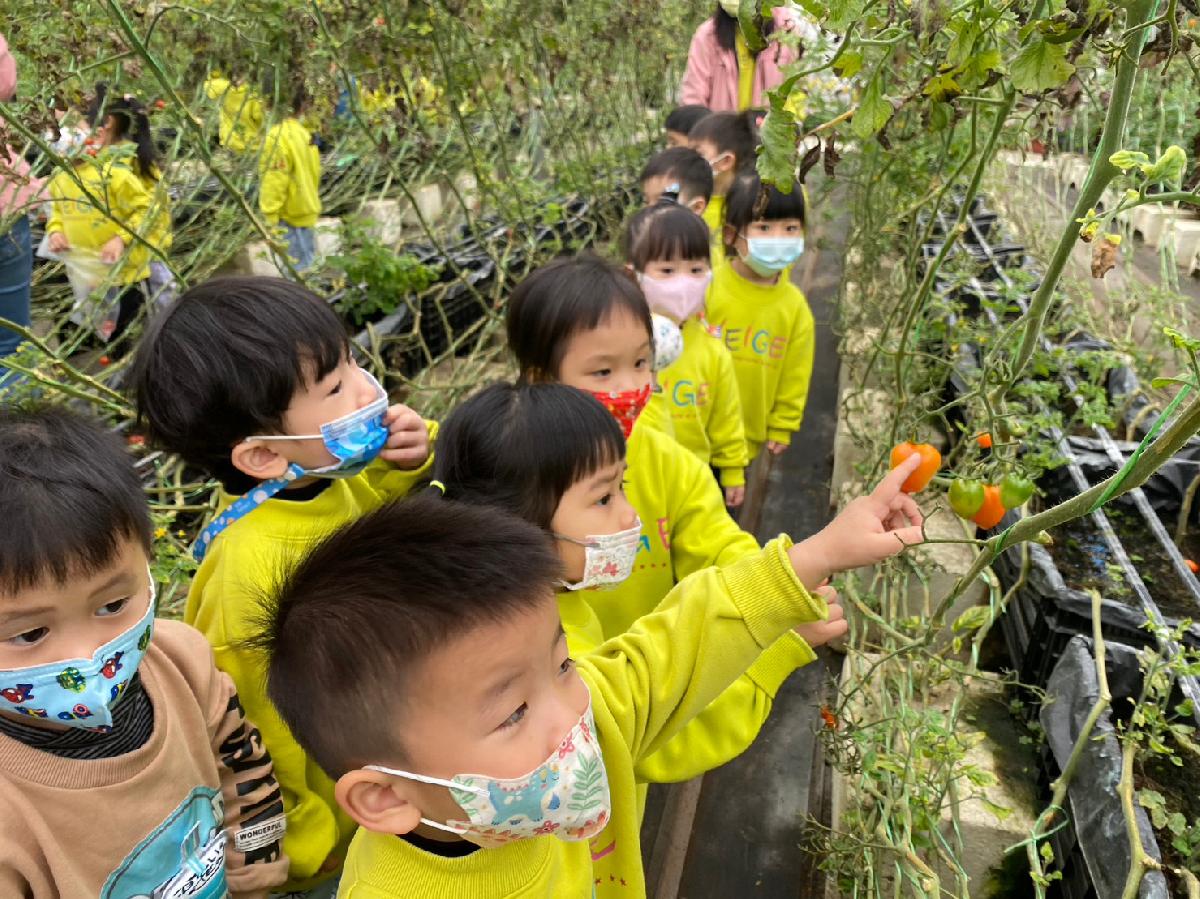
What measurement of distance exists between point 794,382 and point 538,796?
264 cm

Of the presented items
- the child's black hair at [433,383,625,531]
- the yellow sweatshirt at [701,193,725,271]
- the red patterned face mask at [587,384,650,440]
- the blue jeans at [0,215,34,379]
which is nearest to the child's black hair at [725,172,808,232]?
the yellow sweatshirt at [701,193,725,271]

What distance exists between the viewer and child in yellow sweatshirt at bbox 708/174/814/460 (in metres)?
3.19

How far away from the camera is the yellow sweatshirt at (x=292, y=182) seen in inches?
203

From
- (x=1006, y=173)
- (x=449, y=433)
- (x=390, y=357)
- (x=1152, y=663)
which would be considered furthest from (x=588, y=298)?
(x=1006, y=173)

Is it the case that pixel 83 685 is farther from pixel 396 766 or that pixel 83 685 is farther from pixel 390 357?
pixel 390 357

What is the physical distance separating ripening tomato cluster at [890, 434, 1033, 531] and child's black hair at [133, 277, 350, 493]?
1.12m

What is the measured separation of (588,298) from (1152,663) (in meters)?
1.38

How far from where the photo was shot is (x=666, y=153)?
3.94 m

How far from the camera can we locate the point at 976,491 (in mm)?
1372

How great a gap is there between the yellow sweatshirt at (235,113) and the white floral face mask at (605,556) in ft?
12.3

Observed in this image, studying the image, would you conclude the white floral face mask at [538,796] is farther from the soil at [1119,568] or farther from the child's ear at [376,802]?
the soil at [1119,568]

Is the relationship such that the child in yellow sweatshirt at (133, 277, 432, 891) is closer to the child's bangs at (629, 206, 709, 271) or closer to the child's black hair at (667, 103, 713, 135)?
the child's bangs at (629, 206, 709, 271)

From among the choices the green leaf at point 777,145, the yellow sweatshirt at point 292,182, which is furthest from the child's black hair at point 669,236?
the yellow sweatshirt at point 292,182

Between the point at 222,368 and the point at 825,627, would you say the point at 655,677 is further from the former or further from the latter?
the point at 222,368
